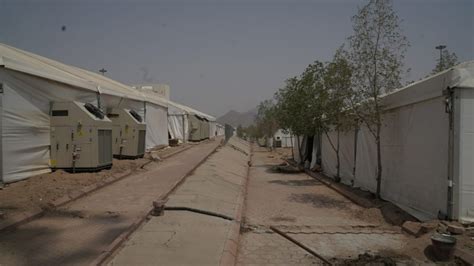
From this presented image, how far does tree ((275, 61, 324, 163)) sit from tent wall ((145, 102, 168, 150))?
7.00 m

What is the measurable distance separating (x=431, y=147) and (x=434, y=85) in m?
1.32

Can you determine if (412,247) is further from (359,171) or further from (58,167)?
(58,167)

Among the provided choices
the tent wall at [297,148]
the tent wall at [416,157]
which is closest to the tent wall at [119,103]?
the tent wall at [416,157]

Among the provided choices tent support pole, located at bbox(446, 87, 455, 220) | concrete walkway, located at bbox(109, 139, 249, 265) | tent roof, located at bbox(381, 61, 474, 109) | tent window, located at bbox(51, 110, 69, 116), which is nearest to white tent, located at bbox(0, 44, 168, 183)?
tent window, located at bbox(51, 110, 69, 116)

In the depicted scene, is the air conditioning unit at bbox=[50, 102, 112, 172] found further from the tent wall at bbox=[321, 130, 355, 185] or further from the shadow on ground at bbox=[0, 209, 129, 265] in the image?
the tent wall at bbox=[321, 130, 355, 185]

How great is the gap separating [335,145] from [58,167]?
37.2 ft

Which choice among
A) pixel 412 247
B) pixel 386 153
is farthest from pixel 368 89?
pixel 412 247

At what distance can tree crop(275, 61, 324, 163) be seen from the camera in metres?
16.2

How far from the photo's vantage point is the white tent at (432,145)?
7.24m

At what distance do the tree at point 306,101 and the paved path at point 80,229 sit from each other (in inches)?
345

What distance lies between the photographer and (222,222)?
23.8 feet

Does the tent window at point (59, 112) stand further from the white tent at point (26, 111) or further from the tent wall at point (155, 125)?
the tent wall at point (155, 125)

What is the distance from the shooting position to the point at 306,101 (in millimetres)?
17016

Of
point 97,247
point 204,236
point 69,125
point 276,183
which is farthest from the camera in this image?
point 276,183
